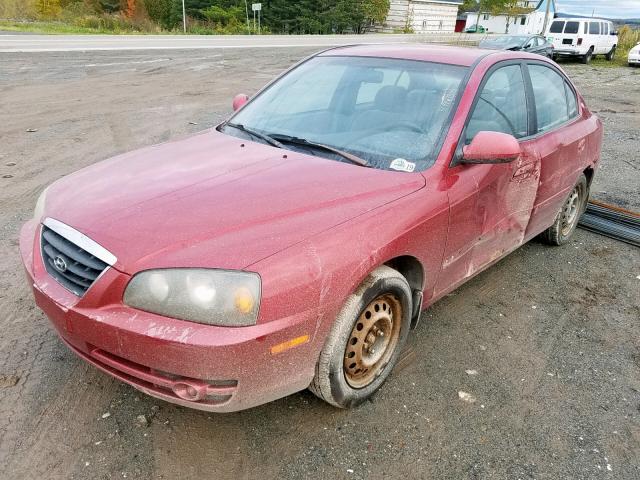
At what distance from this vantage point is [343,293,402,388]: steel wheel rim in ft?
8.52

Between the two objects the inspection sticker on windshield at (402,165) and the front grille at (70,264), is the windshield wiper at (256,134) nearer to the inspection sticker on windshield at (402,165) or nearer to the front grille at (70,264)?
the inspection sticker on windshield at (402,165)

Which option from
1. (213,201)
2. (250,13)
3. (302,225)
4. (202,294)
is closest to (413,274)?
(302,225)

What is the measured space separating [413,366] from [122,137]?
6413 mm

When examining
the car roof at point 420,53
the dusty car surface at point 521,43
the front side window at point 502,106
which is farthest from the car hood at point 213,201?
the dusty car surface at point 521,43

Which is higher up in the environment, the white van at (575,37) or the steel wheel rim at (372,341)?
the white van at (575,37)

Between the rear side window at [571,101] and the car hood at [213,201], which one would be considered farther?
the rear side window at [571,101]

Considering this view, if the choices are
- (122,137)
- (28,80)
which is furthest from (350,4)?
(122,137)

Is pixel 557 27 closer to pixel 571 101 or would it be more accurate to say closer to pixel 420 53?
pixel 571 101

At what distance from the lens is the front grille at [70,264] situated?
2.21 meters

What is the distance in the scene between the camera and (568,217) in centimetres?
482

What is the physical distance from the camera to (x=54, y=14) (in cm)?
5725

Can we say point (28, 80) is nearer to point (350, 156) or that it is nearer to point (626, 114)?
point (350, 156)

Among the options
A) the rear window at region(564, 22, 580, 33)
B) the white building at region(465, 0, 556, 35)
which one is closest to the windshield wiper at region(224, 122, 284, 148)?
the rear window at region(564, 22, 580, 33)

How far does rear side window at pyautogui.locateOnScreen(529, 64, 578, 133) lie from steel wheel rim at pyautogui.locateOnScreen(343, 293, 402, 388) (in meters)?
1.93
